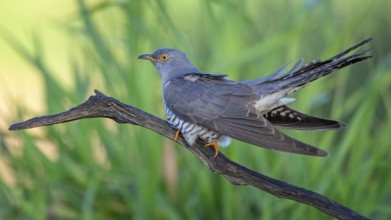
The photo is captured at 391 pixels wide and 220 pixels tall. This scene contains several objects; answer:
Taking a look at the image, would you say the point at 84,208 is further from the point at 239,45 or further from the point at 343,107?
the point at 343,107

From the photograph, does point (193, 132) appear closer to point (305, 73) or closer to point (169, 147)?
point (305, 73)

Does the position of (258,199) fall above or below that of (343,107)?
below

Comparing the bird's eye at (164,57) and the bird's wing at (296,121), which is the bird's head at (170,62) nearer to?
the bird's eye at (164,57)

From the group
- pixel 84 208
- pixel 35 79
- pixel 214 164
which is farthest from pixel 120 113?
pixel 35 79

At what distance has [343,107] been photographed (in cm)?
447

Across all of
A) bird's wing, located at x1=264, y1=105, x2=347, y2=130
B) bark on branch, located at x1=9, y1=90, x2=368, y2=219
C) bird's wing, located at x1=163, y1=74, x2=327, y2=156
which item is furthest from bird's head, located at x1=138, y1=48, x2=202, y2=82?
bark on branch, located at x1=9, y1=90, x2=368, y2=219

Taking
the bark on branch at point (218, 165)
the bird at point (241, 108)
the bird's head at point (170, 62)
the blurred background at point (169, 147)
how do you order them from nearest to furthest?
1. the bark on branch at point (218, 165)
2. the bird at point (241, 108)
3. the bird's head at point (170, 62)
4. the blurred background at point (169, 147)

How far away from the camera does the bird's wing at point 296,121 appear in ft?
10.1

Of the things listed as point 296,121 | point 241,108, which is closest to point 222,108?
point 241,108

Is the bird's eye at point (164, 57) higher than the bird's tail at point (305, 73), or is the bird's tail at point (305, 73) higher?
the bird's eye at point (164, 57)

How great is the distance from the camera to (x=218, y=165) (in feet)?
9.68

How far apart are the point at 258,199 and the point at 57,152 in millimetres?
1387

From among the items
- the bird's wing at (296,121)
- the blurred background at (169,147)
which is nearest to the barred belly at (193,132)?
the bird's wing at (296,121)

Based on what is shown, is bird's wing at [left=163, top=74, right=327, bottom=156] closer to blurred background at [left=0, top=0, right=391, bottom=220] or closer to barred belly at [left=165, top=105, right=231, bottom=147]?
barred belly at [left=165, top=105, right=231, bottom=147]
